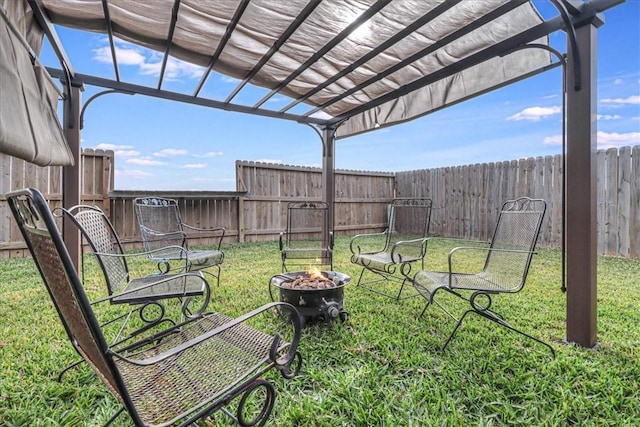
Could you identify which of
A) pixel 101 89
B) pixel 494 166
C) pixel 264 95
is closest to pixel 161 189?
pixel 101 89

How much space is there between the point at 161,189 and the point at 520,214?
225 inches

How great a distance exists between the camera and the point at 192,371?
1332 mm

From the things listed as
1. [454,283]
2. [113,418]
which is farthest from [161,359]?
[454,283]

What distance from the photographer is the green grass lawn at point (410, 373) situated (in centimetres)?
148

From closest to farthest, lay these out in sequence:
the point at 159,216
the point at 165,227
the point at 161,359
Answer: the point at 161,359 < the point at 159,216 < the point at 165,227

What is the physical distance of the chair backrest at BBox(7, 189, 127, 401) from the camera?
2.91 feet

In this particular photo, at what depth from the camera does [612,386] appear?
1.68m

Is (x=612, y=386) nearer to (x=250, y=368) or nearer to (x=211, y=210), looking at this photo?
(x=250, y=368)

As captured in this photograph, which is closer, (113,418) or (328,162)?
(113,418)

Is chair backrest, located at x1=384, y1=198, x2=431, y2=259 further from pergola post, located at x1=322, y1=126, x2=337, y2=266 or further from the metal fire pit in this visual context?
the metal fire pit

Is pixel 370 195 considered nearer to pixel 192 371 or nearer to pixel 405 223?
pixel 405 223

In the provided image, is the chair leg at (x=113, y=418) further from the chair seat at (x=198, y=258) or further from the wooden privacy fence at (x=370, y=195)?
the wooden privacy fence at (x=370, y=195)

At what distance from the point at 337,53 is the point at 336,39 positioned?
347mm

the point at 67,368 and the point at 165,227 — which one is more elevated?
the point at 165,227
